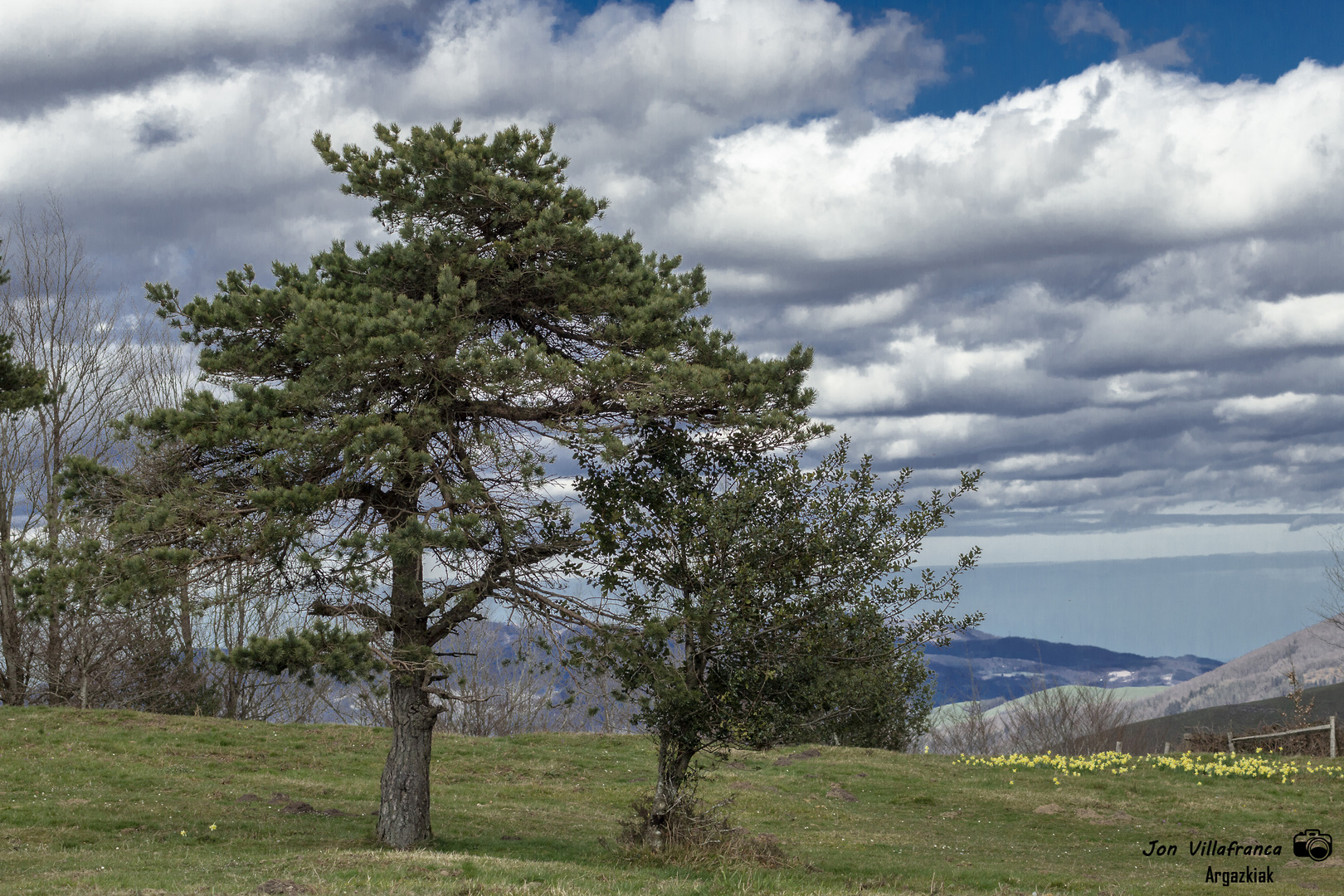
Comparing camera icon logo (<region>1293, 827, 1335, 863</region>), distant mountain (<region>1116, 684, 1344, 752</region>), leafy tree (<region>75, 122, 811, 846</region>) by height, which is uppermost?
leafy tree (<region>75, 122, 811, 846</region>)

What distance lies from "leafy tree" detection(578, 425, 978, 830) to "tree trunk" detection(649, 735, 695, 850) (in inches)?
1.0

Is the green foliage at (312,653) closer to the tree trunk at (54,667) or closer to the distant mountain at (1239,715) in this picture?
the tree trunk at (54,667)

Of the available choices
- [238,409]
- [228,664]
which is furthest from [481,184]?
[228,664]

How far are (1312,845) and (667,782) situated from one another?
1344cm

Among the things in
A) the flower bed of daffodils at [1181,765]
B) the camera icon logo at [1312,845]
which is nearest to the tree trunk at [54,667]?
the flower bed of daffodils at [1181,765]

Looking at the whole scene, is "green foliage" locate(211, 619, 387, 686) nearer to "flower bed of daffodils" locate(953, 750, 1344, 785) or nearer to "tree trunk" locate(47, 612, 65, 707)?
"flower bed of daffodils" locate(953, 750, 1344, 785)

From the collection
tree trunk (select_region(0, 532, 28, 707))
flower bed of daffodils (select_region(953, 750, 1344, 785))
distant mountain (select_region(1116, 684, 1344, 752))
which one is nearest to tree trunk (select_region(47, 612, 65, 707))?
tree trunk (select_region(0, 532, 28, 707))

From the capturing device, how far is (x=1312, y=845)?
725 inches

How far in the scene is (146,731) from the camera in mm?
24656

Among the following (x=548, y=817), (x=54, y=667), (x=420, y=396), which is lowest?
(x=548, y=817)

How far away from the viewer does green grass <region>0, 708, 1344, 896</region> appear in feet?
37.9

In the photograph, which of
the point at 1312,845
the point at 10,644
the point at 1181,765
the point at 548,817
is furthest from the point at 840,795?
the point at 10,644

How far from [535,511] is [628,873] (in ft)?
17.2

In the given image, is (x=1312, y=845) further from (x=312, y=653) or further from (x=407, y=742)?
(x=312, y=653)
